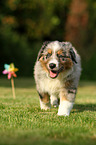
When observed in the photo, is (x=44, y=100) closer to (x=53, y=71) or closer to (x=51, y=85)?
(x=51, y=85)

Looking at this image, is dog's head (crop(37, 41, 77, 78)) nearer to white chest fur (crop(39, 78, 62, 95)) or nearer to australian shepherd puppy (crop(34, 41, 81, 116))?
australian shepherd puppy (crop(34, 41, 81, 116))

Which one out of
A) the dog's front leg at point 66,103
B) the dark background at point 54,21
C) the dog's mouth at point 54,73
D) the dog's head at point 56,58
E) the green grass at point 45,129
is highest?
the dark background at point 54,21

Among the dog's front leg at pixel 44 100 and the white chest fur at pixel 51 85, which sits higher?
the white chest fur at pixel 51 85

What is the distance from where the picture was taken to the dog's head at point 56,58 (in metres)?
6.39

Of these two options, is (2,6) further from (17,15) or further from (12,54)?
(17,15)

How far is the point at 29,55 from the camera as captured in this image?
2916cm

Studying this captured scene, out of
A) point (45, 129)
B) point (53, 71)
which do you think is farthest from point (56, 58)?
point (45, 129)

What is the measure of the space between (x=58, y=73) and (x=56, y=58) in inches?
14.9

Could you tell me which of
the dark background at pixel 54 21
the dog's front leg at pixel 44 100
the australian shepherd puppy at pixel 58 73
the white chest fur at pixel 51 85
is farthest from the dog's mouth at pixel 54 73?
the dark background at pixel 54 21

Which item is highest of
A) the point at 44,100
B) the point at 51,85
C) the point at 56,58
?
the point at 56,58

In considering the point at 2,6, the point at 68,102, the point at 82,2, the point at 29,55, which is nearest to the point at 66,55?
the point at 68,102

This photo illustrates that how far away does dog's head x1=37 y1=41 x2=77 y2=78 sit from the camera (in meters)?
6.39

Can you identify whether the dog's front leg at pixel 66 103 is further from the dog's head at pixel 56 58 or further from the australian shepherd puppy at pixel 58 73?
the dog's head at pixel 56 58

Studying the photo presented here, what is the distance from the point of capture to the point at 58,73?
6.62 metres
